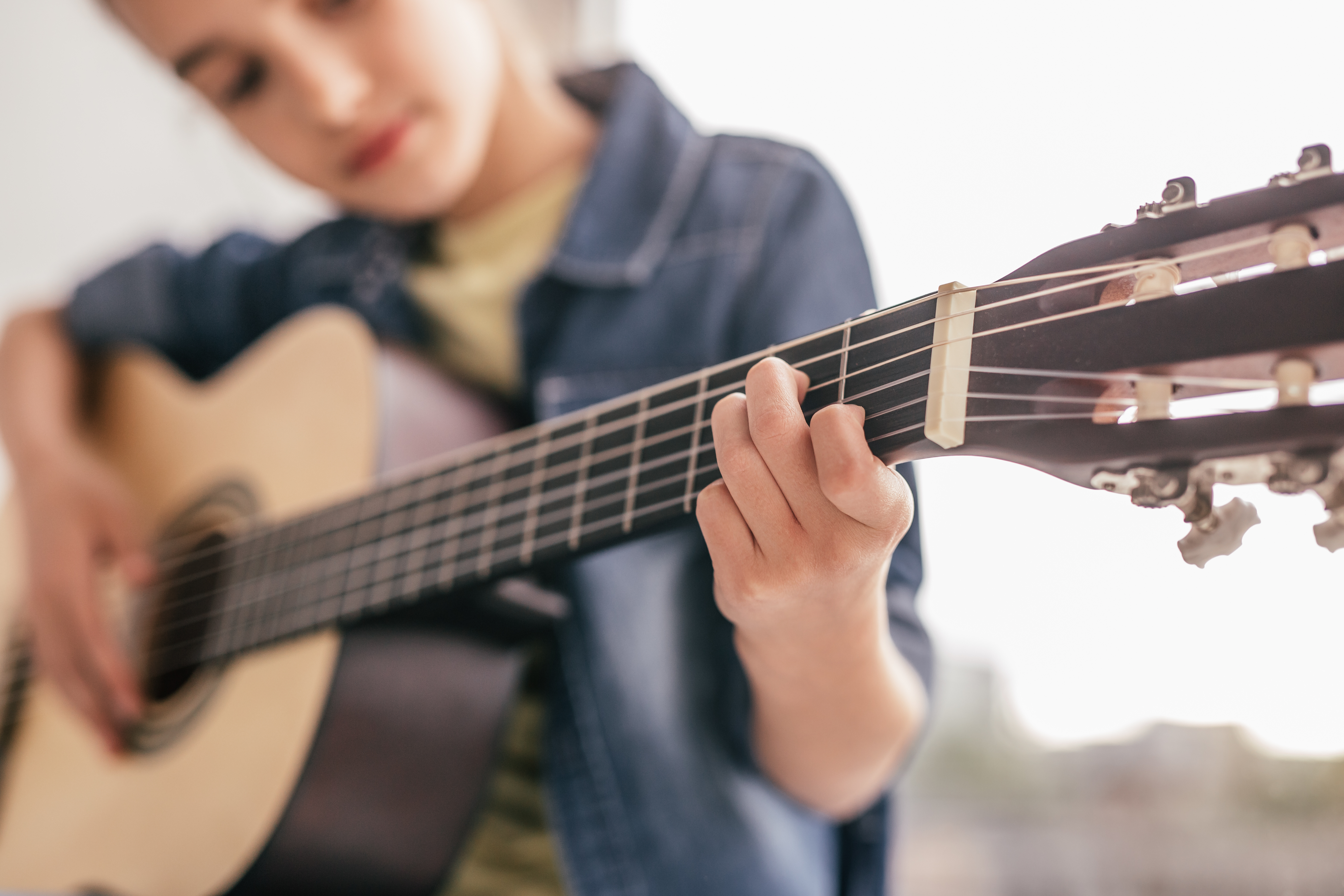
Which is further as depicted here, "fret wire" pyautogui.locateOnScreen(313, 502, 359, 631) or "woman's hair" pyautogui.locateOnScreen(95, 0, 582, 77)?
"woman's hair" pyautogui.locateOnScreen(95, 0, 582, 77)

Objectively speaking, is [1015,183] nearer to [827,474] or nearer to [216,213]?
[827,474]

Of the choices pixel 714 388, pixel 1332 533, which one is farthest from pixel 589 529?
pixel 1332 533

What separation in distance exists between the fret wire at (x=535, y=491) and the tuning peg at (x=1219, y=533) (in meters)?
0.35

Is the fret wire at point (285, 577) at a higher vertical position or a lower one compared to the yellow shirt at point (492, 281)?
lower

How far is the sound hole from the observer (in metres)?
0.79

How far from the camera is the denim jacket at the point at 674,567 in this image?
61 centimetres

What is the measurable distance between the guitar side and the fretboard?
37mm

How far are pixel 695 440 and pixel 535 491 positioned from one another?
144 mm

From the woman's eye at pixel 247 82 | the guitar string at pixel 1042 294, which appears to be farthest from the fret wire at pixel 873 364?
the woman's eye at pixel 247 82

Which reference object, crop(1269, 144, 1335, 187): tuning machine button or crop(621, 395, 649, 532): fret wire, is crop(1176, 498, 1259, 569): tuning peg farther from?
crop(621, 395, 649, 532): fret wire

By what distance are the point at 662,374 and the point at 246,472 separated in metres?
0.43

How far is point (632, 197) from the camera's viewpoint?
764 mm

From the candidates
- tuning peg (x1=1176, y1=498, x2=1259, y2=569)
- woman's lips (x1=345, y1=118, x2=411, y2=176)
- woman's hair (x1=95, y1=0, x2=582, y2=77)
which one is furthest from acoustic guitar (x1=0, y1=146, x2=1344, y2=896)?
woman's hair (x1=95, y1=0, x2=582, y2=77)

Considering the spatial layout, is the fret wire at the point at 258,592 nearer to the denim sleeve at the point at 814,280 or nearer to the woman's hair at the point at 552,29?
the denim sleeve at the point at 814,280
